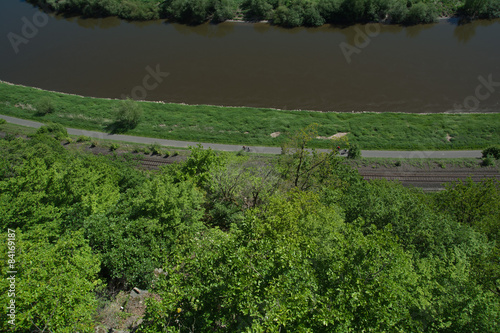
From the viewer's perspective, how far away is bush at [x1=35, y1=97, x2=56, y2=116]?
177ft

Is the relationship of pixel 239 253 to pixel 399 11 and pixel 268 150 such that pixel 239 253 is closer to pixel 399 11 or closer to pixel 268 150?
→ pixel 268 150

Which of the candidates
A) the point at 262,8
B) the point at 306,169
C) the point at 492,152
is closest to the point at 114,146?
the point at 306,169

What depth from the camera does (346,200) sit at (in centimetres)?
2705

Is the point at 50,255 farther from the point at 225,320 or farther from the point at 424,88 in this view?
the point at 424,88

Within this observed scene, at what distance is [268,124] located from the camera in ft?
167

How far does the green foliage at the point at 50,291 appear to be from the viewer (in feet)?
46.2

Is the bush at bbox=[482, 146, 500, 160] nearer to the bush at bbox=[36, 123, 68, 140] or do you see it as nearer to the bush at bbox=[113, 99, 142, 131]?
the bush at bbox=[113, 99, 142, 131]

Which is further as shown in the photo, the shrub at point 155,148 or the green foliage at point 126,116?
the green foliage at point 126,116

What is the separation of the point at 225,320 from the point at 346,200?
658 inches

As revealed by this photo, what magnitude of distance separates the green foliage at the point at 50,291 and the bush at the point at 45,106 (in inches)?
1744

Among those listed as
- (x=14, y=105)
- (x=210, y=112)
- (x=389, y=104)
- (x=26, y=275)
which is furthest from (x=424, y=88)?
(x=14, y=105)

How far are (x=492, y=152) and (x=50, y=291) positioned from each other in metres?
51.7

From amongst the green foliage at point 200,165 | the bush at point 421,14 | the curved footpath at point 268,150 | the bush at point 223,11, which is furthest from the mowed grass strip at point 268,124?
the bush at point 223,11

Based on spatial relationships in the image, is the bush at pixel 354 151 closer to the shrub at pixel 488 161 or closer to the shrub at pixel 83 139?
the shrub at pixel 488 161
